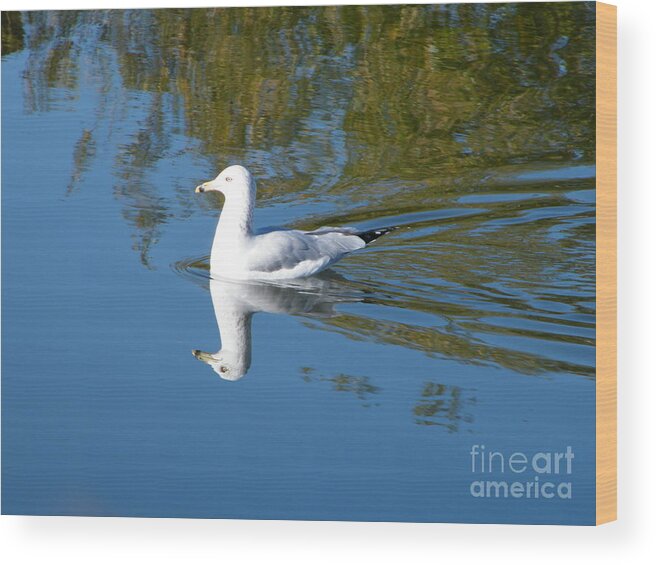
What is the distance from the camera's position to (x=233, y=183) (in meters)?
7.37

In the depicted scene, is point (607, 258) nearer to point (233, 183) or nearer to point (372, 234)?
point (372, 234)

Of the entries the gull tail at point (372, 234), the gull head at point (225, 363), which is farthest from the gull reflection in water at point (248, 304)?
the gull tail at point (372, 234)

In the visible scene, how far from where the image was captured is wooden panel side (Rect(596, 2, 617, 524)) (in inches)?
277

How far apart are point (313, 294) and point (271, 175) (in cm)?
64

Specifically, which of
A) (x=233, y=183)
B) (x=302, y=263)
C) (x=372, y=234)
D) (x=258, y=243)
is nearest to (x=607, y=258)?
(x=372, y=234)

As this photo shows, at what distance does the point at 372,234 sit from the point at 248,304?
2.32ft

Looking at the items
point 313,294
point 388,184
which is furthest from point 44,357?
point 388,184

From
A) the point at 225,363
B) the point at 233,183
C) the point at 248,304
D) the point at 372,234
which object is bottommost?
the point at 225,363

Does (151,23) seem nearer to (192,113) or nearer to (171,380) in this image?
(192,113)

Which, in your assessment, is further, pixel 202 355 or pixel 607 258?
pixel 202 355

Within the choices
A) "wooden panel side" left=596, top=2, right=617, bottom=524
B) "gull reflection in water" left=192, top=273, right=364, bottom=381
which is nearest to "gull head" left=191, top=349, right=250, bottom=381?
"gull reflection in water" left=192, top=273, right=364, bottom=381

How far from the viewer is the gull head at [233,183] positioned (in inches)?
290

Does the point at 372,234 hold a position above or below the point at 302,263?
above

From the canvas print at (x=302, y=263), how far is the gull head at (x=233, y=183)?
0.05ft
